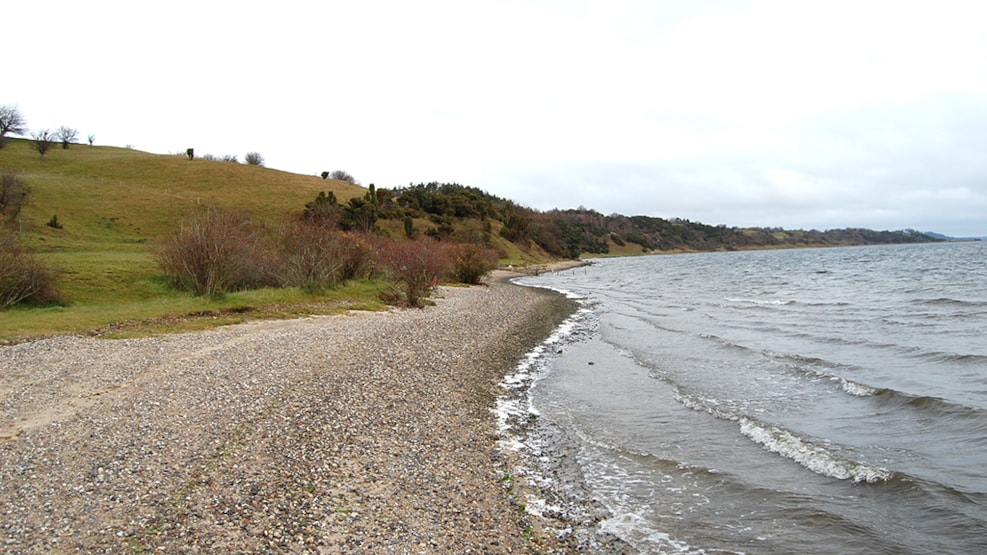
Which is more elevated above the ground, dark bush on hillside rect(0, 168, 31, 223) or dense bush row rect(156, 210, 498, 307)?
dark bush on hillside rect(0, 168, 31, 223)

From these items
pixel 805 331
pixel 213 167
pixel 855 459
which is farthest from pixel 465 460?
pixel 213 167

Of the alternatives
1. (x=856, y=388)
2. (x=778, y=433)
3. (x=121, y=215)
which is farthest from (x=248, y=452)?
(x=121, y=215)

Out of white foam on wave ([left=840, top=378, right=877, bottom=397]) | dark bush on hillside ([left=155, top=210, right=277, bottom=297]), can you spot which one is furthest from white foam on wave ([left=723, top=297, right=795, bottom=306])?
dark bush on hillside ([left=155, top=210, right=277, bottom=297])

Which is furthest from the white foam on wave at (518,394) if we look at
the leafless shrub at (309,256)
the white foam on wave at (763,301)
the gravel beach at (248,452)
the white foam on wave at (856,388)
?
the white foam on wave at (763,301)

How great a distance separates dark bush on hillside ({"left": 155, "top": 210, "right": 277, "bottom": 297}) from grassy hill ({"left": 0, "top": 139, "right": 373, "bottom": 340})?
1005mm

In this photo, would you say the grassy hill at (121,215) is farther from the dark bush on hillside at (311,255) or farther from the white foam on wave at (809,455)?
the white foam on wave at (809,455)

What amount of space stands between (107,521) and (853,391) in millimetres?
14866

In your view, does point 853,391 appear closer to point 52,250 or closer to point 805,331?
point 805,331

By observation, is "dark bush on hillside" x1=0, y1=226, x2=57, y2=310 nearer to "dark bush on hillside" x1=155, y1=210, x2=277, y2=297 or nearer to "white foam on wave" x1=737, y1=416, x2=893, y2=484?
"dark bush on hillside" x1=155, y1=210, x2=277, y2=297

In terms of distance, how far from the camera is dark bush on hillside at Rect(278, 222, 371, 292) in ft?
94.2

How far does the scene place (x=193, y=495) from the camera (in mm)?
6652

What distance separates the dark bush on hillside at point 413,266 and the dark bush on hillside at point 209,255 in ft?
24.7

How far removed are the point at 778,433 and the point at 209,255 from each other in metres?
23.2

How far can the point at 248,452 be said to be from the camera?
8109 mm
